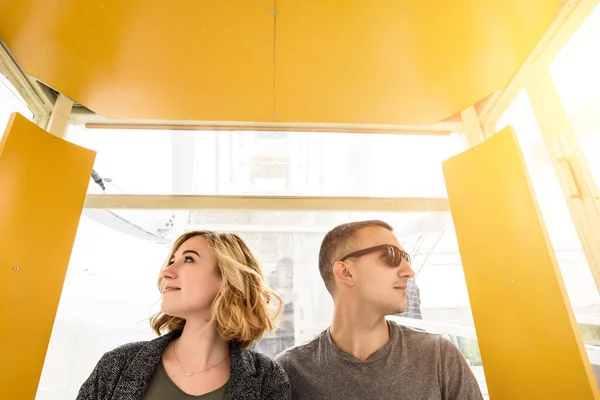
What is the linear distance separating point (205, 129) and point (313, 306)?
159 centimetres

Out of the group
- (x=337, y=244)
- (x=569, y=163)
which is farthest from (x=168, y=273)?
(x=569, y=163)

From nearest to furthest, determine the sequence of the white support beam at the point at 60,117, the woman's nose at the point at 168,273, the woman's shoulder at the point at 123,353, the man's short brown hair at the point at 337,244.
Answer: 1. the woman's shoulder at the point at 123,353
2. the woman's nose at the point at 168,273
3. the man's short brown hair at the point at 337,244
4. the white support beam at the point at 60,117

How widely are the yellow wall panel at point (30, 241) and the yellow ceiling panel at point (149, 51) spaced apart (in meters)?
0.36

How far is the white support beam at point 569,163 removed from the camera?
1.46 meters

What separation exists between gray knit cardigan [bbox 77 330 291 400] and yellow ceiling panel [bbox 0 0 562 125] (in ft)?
4.57

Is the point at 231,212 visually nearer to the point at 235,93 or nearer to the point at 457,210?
the point at 235,93

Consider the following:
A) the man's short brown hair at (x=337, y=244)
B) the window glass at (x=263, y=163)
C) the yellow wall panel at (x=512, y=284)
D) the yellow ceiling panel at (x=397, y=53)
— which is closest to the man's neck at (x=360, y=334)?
the man's short brown hair at (x=337, y=244)

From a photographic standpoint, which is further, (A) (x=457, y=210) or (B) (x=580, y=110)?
(A) (x=457, y=210)

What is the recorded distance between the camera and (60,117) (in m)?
1.97

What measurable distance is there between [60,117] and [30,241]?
33.1 inches

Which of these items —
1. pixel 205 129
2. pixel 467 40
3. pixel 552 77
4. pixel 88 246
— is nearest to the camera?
pixel 467 40

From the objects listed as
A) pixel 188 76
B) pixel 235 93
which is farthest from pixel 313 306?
pixel 188 76

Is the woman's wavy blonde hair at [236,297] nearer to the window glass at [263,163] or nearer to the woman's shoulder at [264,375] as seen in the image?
the woman's shoulder at [264,375]

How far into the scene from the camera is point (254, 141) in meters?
2.46
